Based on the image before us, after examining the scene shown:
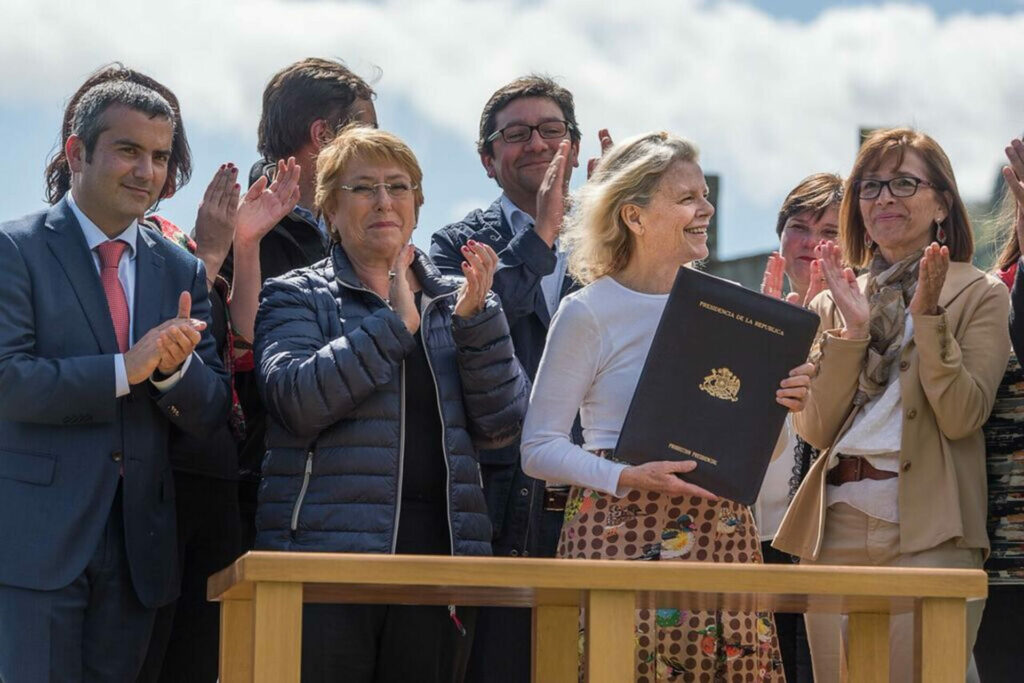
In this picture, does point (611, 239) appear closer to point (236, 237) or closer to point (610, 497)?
point (610, 497)

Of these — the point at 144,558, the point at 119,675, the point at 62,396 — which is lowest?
the point at 119,675

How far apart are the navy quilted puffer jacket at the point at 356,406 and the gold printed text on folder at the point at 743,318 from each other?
709 mm

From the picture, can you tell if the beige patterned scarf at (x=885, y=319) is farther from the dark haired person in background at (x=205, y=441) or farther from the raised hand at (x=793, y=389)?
the dark haired person in background at (x=205, y=441)

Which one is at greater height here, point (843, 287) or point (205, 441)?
point (843, 287)

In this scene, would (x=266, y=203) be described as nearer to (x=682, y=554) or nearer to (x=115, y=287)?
(x=115, y=287)

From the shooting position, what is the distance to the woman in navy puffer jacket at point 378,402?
3.77 m

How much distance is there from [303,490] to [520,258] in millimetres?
1171

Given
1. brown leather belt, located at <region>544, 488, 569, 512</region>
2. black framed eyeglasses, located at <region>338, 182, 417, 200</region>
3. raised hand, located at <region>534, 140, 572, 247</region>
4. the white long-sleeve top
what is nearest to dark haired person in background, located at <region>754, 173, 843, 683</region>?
raised hand, located at <region>534, 140, 572, 247</region>

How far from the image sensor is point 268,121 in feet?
16.9

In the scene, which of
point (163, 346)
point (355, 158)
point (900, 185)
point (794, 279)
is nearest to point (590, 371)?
point (355, 158)

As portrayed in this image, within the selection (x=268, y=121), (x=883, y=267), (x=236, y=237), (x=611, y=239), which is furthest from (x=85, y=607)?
(x=883, y=267)

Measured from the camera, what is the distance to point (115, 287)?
4.09 m

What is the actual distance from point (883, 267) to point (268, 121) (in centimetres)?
206

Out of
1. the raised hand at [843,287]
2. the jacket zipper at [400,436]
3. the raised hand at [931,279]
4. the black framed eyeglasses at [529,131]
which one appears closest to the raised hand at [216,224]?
the jacket zipper at [400,436]
